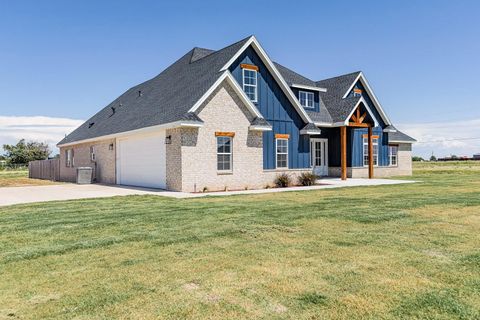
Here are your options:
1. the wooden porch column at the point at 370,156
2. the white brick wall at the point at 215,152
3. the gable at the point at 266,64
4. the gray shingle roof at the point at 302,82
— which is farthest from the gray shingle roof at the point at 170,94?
the wooden porch column at the point at 370,156

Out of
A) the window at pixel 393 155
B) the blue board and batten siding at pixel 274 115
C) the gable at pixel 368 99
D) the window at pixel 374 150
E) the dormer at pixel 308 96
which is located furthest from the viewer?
the window at pixel 393 155

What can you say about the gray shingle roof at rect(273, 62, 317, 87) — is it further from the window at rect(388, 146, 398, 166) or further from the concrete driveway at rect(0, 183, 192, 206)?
the concrete driveway at rect(0, 183, 192, 206)

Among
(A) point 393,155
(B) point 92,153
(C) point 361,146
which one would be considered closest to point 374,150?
(C) point 361,146

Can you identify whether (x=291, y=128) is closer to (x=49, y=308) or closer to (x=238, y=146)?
(x=238, y=146)

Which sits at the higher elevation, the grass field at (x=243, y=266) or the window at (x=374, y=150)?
the window at (x=374, y=150)

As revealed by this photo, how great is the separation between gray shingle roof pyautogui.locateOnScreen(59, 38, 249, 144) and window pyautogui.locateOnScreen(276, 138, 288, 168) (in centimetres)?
584

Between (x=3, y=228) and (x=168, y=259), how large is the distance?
518 cm

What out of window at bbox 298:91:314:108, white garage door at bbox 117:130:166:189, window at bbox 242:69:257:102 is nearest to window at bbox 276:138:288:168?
window at bbox 242:69:257:102

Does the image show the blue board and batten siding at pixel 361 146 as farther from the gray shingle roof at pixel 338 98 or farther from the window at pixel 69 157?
the window at pixel 69 157

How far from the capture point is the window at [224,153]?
A: 63.2 feet

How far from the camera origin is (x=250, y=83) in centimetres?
2150

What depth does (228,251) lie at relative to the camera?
6309 mm

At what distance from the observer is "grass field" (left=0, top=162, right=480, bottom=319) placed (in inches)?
156

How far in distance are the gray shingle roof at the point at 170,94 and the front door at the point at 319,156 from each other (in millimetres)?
10557
